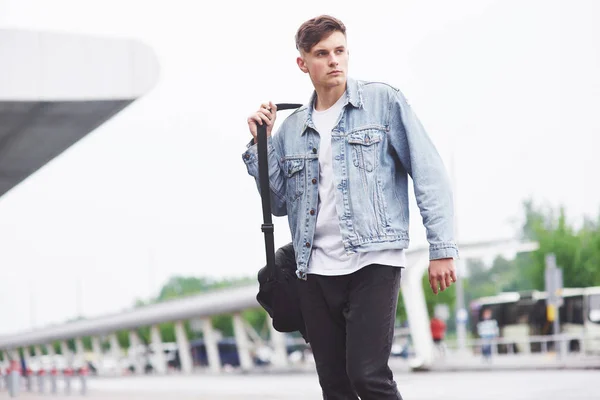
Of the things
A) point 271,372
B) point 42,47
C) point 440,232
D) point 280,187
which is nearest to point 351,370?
point 440,232

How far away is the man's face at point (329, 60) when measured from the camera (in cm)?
376

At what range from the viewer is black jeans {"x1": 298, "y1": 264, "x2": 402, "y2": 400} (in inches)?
140

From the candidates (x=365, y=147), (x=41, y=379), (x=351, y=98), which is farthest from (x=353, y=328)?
(x=41, y=379)

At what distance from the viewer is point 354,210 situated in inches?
145

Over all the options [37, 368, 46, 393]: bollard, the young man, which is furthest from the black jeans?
[37, 368, 46, 393]: bollard

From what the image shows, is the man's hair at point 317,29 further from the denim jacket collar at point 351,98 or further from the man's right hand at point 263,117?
the man's right hand at point 263,117

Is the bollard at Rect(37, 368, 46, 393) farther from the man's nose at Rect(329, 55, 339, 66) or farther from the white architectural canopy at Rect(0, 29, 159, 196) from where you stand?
the man's nose at Rect(329, 55, 339, 66)

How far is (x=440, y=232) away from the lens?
12.0 feet

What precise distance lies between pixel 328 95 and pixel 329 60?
0.57 feet

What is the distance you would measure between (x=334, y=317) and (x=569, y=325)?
37466 mm

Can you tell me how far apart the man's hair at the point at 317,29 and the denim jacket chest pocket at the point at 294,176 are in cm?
42

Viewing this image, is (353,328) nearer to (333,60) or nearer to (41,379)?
(333,60)

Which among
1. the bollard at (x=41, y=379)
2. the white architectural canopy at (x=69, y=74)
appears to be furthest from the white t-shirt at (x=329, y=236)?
the bollard at (x=41, y=379)

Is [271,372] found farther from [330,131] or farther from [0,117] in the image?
[330,131]
